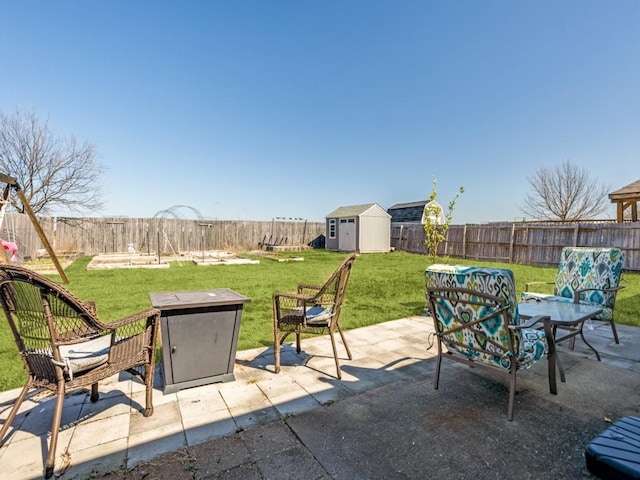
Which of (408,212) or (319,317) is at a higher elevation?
(408,212)

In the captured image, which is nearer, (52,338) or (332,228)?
(52,338)

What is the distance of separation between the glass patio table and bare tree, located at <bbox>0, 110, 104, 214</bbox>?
69.2 feet

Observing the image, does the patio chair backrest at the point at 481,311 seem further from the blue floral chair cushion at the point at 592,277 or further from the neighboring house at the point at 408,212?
the neighboring house at the point at 408,212

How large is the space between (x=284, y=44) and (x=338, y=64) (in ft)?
6.66

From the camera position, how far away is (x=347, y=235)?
62.9ft

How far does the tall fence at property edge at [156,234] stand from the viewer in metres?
14.8

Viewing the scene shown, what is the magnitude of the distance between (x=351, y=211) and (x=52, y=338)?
1812 cm

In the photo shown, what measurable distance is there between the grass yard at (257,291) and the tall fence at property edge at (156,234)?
5733 millimetres

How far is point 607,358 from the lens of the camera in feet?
10.5

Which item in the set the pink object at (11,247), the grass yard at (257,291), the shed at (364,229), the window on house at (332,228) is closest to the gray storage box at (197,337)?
the grass yard at (257,291)

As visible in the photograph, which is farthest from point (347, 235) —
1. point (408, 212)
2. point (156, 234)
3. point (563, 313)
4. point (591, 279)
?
point (563, 313)

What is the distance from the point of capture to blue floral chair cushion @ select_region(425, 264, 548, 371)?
2010 millimetres

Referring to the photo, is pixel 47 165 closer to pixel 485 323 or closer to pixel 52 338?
pixel 52 338

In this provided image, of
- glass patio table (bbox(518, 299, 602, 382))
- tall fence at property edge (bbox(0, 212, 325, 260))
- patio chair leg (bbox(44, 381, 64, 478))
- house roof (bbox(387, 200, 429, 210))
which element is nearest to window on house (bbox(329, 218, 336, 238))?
tall fence at property edge (bbox(0, 212, 325, 260))
